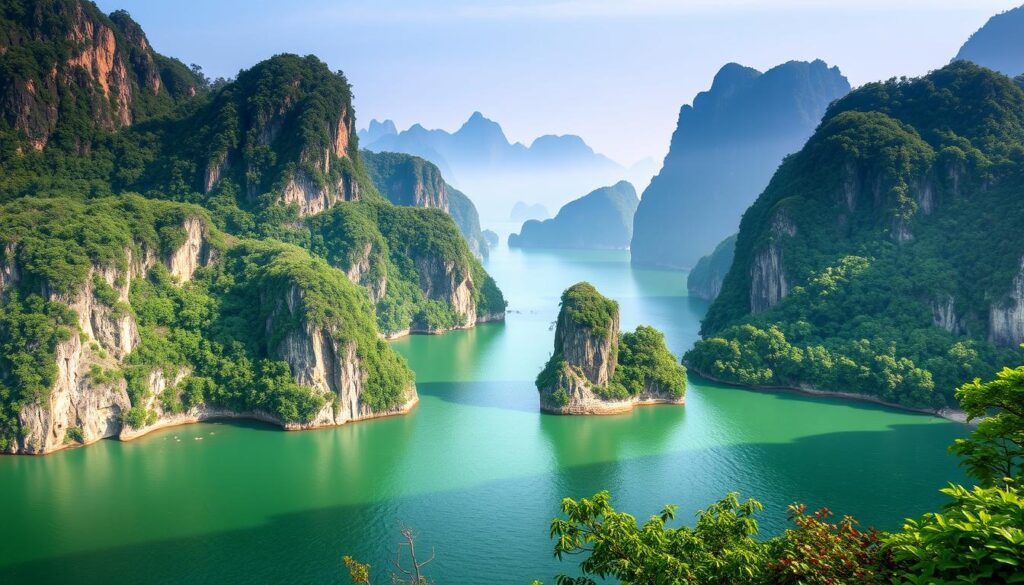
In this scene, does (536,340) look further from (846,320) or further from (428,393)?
(846,320)

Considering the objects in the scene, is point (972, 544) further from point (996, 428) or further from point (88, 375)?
point (88, 375)

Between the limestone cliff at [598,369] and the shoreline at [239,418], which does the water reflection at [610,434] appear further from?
the shoreline at [239,418]

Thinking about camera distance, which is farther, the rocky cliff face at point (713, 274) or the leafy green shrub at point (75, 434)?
the rocky cliff face at point (713, 274)

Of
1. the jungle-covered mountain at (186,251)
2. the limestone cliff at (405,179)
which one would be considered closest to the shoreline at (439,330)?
the jungle-covered mountain at (186,251)

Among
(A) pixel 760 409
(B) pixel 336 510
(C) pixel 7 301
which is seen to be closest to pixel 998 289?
(A) pixel 760 409

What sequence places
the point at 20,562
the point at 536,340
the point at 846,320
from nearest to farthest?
the point at 20,562, the point at 846,320, the point at 536,340

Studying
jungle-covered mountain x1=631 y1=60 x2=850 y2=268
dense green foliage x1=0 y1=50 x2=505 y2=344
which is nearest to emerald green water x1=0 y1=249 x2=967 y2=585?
dense green foliage x1=0 y1=50 x2=505 y2=344

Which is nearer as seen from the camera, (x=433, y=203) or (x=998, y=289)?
(x=998, y=289)

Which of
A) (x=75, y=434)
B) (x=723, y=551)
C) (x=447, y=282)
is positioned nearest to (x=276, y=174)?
(x=447, y=282)
